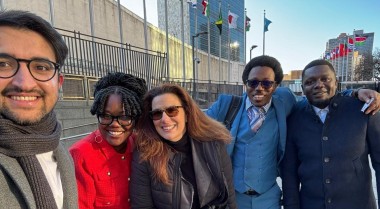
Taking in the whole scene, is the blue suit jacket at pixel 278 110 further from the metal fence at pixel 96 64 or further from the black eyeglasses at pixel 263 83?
the metal fence at pixel 96 64

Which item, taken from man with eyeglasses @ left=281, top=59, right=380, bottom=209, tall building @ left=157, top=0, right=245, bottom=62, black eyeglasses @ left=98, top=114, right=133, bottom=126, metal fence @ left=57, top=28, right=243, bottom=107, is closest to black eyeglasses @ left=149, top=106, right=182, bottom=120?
black eyeglasses @ left=98, top=114, right=133, bottom=126

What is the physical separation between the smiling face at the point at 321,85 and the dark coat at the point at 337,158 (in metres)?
0.08

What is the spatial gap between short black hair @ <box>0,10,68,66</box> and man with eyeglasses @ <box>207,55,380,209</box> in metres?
1.68

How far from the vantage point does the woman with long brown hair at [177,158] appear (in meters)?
1.96

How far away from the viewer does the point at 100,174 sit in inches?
75.7

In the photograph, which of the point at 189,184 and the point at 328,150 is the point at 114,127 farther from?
the point at 328,150

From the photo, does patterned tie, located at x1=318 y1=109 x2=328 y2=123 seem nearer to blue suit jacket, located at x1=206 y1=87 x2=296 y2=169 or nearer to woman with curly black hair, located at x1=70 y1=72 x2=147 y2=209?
blue suit jacket, located at x1=206 y1=87 x2=296 y2=169

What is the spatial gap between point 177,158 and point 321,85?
145 centimetres

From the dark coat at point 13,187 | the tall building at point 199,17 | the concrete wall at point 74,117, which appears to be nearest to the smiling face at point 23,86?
the dark coat at point 13,187

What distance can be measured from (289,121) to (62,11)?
1887cm

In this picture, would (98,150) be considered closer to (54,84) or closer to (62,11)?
(54,84)

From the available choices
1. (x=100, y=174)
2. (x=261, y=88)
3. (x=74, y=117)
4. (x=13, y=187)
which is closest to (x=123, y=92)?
(x=100, y=174)

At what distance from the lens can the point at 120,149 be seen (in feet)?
7.04

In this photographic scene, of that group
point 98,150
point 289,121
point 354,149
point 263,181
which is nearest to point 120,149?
point 98,150
